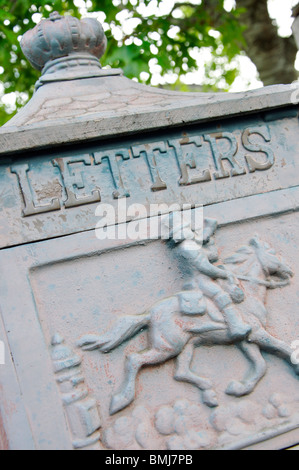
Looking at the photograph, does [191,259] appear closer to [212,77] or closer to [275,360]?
[275,360]

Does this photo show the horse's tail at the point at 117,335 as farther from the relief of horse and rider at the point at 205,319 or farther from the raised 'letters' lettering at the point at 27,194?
the raised 'letters' lettering at the point at 27,194

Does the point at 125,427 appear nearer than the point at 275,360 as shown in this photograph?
Yes

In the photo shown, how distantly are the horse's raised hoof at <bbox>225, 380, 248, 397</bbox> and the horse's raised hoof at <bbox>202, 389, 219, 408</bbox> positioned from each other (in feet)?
0.23

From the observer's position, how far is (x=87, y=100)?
2.78 metres

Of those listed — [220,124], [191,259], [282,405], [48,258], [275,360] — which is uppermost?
[220,124]

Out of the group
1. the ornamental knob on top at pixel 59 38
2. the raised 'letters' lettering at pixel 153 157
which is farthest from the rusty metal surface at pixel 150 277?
the ornamental knob on top at pixel 59 38

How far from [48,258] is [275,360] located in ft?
3.51

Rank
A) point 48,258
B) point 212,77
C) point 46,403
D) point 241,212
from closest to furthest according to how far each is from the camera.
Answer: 1. point 46,403
2. point 48,258
3. point 241,212
4. point 212,77

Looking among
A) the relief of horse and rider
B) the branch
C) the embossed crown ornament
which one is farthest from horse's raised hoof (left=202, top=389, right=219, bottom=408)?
the branch

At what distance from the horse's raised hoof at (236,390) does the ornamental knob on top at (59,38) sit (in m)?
1.89

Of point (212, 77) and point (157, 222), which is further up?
point (212, 77)

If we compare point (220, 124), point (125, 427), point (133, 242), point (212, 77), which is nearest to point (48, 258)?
point (133, 242)

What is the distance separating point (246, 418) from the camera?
2367 mm

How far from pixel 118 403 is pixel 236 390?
49 cm
